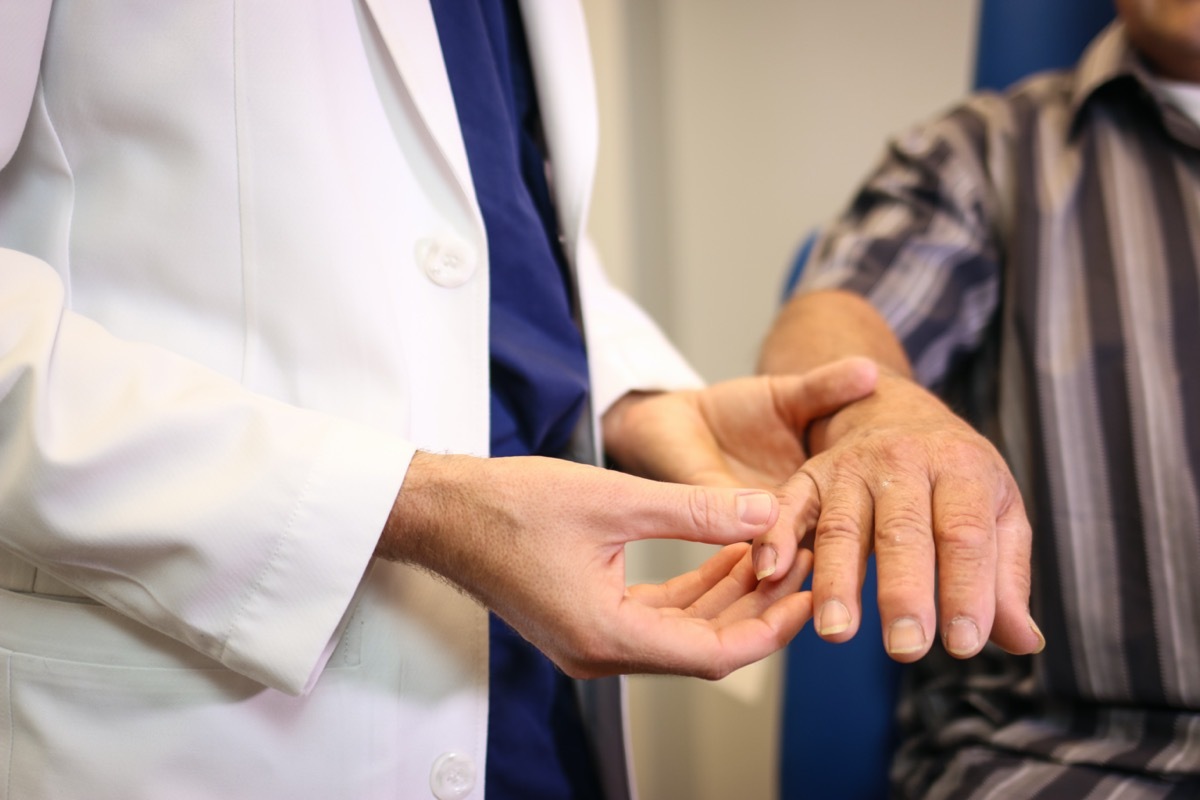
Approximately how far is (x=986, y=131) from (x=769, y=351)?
386mm

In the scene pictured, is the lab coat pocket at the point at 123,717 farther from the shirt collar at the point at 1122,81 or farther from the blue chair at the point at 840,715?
the shirt collar at the point at 1122,81

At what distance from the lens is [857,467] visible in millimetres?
582

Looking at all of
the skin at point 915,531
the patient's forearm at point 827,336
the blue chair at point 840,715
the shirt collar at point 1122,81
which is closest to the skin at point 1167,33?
the shirt collar at point 1122,81

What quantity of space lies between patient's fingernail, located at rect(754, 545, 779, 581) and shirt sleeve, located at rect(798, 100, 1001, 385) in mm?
497

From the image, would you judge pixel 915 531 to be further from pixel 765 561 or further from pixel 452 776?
pixel 452 776

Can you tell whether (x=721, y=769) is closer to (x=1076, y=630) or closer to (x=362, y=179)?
(x=1076, y=630)

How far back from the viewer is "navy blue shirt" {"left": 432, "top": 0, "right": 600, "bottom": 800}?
636 millimetres

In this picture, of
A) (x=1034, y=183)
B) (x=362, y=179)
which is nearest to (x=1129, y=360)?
(x=1034, y=183)

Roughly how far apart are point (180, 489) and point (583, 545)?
22 centimetres

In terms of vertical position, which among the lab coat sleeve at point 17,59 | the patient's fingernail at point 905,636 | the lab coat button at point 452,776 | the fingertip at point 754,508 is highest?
the lab coat sleeve at point 17,59

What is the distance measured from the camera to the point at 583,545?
478 millimetres

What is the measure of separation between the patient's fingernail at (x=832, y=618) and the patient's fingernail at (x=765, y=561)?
36 millimetres

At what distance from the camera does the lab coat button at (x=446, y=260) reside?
0.58 meters

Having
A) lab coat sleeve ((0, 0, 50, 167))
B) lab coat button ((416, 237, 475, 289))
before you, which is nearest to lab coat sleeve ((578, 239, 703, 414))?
lab coat button ((416, 237, 475, 289))
